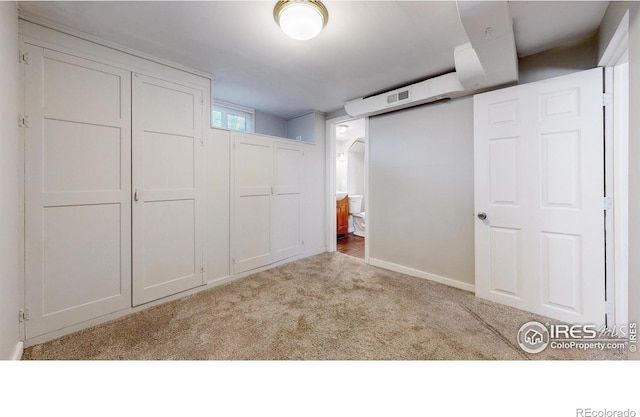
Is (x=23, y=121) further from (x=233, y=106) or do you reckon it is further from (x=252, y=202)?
(x=233, y=106)

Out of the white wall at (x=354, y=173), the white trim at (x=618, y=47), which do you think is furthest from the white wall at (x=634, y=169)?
the white wall at (x=354, y=173)

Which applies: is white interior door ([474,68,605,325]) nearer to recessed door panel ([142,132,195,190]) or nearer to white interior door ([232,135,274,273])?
white interior door ([232,135,274,273])

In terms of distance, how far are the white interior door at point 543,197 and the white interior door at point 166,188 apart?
9.47 feet

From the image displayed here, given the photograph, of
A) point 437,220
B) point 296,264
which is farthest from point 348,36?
point 296,264

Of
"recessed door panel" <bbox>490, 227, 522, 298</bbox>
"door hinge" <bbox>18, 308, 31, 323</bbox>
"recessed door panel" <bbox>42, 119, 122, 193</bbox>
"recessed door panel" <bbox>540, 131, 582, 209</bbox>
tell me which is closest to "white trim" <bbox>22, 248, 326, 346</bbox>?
"door hinge" <bbox>18, 308, 31, 323</bbox>

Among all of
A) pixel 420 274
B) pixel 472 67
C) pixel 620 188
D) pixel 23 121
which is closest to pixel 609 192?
pixel 620 188

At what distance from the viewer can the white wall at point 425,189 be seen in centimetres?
269

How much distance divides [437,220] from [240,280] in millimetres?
2488

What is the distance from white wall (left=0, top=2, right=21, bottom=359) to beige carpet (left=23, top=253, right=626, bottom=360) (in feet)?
1.19

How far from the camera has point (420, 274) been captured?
3.07 m

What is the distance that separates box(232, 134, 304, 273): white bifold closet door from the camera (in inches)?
120

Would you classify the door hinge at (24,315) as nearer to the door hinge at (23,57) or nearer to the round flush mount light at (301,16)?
the door hinge at (23,57)

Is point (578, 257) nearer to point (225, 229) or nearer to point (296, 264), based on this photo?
point (296, 264)
